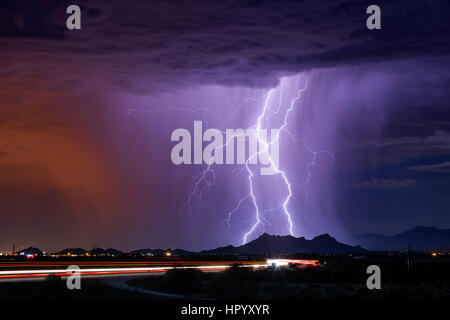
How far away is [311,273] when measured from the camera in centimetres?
4578

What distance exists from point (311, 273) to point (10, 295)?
25772 millimetres

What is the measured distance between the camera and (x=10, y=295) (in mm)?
25172

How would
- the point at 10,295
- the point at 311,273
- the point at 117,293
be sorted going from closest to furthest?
the point at 10,295, the point at 117,293, the point at 311,273

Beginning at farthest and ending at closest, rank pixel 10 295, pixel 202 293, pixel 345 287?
1. pixel 345 287
2. pixel 202 293
3. pixel 10 295
